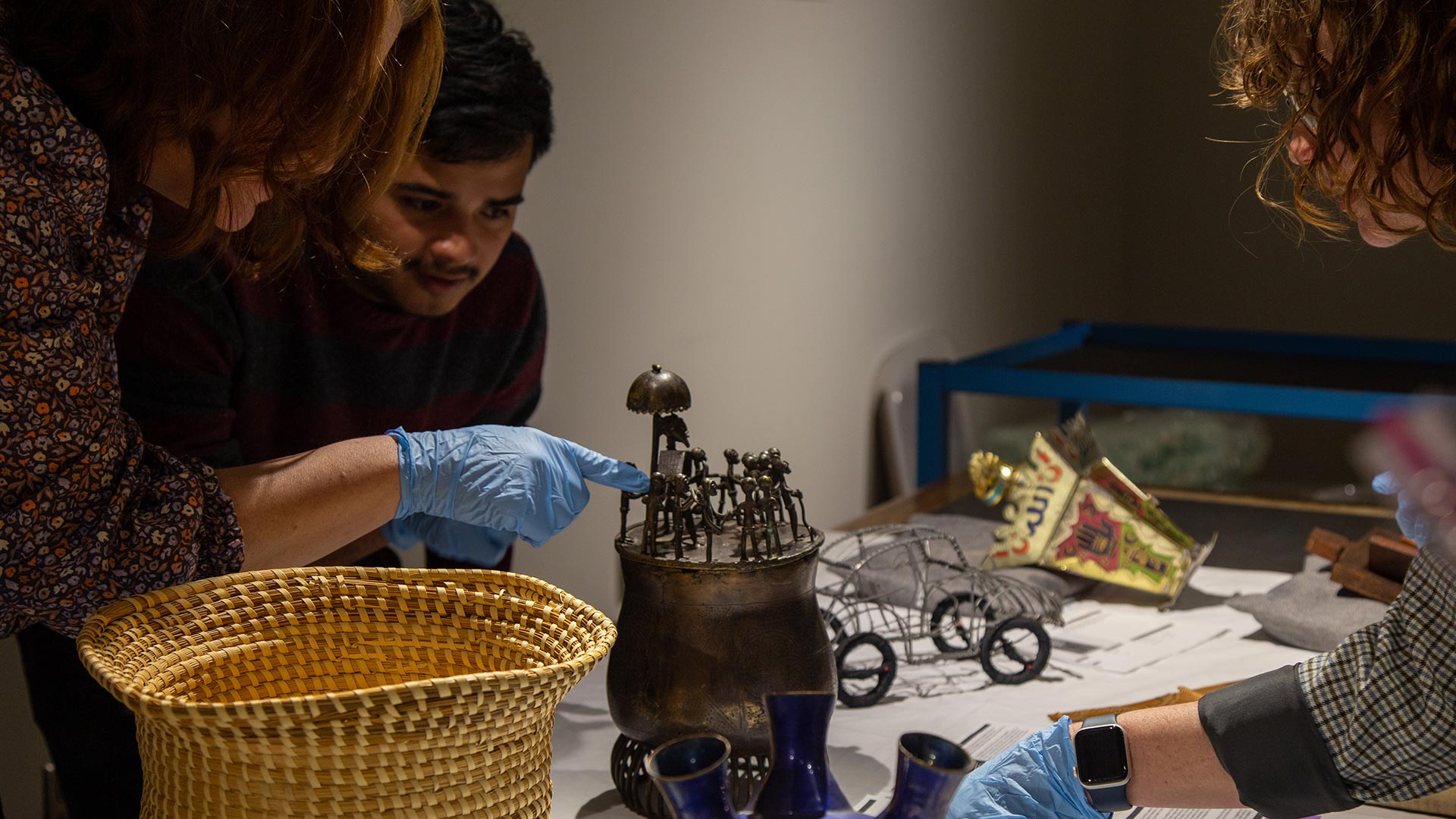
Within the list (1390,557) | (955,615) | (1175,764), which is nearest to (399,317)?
(955,615)

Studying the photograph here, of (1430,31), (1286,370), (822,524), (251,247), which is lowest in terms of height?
(822,524)

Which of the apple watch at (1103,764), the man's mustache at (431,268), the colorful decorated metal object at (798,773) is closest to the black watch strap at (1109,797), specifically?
the apple watch at (1103,764)

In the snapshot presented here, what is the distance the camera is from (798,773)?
44.8 inches

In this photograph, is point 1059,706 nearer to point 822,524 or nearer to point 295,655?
point 295,655

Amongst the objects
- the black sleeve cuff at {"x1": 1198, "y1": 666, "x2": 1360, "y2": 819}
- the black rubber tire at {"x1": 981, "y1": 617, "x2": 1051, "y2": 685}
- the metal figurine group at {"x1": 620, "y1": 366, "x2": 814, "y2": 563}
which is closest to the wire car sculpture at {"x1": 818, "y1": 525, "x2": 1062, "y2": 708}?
the black rubber tire at {"x1": 981, "y1": 617, "x2": 1051, "y2": 685}

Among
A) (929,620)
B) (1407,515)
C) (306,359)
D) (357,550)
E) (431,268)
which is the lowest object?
(929,620)

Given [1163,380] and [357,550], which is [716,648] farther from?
[1163,380]

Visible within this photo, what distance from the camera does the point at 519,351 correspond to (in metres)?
2.02

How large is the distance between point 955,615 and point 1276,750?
72cm

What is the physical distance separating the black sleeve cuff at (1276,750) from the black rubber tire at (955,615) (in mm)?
652

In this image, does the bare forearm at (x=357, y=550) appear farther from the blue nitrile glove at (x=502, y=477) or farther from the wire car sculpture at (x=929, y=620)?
the wire car sculpture at (x=929, y=620)

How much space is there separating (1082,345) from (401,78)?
2.85 metres

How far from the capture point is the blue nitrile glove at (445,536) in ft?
5.43

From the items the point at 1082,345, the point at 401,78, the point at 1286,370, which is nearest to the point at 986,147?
the point at 1082,345
